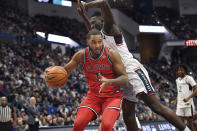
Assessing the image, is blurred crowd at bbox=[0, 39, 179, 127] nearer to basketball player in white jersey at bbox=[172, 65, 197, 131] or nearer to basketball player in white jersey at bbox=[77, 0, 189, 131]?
basketball player in white jersey at bbox=[172, 65, 197, 131]

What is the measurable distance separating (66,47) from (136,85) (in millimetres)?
12384

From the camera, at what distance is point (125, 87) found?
14.6 ft

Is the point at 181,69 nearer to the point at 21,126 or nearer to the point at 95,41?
the point at 95,41

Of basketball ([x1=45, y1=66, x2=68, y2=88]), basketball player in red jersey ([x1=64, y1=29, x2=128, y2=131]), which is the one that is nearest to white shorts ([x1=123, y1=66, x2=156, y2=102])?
basketball player in red jersey ([x1=64, y1=29, x2=128, y2=131])

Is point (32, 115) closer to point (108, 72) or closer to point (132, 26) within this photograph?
point (108, 72)

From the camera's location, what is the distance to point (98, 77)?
392 centimetres

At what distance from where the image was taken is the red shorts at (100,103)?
151 inches

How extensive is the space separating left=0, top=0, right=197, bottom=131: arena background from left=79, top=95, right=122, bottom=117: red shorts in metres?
3.26

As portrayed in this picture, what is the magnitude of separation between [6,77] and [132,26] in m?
14.3

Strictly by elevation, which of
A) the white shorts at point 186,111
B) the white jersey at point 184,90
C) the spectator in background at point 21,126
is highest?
the white jersey at point 184,90

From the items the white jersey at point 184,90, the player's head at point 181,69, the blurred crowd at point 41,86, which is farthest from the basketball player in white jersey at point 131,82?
the blurred crowd at point 41,86

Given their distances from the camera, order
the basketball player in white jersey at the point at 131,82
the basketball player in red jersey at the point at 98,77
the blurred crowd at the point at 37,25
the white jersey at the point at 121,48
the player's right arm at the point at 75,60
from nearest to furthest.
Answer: the basketball player in red jersey at the point at 98,77
the player's right arm at the point at 75,60
the basketball player in white jersey at the point at 131,82
the white jersey at the point at 121,48
the blurred crowd at the point at 37,25

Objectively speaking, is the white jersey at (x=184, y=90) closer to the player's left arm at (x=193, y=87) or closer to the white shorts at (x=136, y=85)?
the player's left arm at (x=193, y=87)

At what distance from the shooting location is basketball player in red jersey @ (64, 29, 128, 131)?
377 cm
